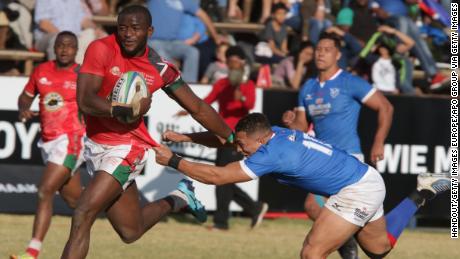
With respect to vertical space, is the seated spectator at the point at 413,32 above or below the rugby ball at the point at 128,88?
below

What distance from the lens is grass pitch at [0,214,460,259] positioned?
11859 millimetres

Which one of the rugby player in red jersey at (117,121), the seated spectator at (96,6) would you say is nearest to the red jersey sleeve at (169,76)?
the rugby player in red jersey at (117,121)

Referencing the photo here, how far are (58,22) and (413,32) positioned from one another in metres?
5.57

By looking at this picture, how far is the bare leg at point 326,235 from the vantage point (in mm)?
8883

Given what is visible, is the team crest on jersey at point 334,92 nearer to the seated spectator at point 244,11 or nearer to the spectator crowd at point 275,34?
the spectator crowd at point 275,34

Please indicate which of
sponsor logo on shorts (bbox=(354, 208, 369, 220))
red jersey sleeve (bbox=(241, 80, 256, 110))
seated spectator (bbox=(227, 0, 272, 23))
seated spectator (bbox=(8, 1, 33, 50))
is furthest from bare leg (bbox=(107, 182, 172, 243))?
seated spectator (bbox=(227, 0, 272, 23))

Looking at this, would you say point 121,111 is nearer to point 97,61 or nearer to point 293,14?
point 97,61

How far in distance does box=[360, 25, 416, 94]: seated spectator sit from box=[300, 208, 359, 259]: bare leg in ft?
24.2

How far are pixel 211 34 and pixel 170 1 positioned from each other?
93cm

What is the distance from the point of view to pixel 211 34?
16.3m

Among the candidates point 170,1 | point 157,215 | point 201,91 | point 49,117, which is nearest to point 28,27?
point 170,1

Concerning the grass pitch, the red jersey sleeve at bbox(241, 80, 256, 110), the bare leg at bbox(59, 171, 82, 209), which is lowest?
the grass pitch

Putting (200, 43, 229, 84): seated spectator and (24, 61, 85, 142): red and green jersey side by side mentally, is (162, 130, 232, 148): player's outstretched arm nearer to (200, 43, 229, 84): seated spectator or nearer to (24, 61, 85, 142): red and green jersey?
(24, 61, 85, 142): red and green jersey

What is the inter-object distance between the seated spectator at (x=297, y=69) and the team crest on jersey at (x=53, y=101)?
4462mm
